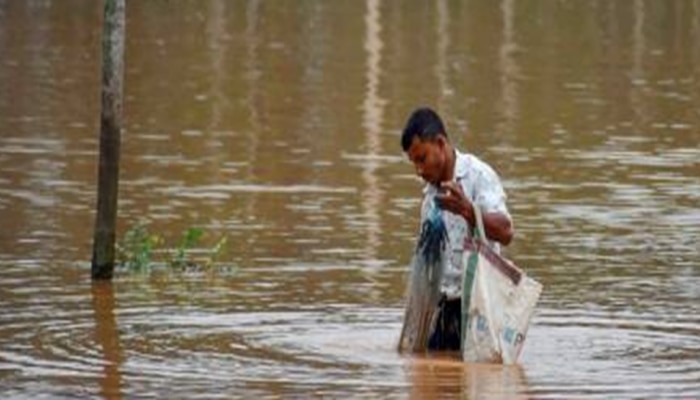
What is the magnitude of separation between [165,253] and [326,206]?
8.53ft

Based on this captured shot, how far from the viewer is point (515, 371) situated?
38.9 ft

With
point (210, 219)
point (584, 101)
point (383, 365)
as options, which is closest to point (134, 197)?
point (210, 219)

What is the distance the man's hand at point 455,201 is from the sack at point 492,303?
149 mm

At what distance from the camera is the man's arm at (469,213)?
11336 mm

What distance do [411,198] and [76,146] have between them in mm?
4031

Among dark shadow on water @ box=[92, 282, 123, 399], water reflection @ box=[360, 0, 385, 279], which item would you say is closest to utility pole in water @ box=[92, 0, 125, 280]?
dark shadow on water @ box=[92, 282, 123, 399]

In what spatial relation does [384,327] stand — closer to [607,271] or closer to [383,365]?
[383,365]

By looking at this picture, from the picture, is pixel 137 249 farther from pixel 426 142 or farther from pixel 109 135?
pixel 426 142

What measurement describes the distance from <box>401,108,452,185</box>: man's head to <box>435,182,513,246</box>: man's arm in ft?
0.39

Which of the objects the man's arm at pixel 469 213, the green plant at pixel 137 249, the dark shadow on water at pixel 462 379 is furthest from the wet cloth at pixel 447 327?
the green plant at pixel 137 249

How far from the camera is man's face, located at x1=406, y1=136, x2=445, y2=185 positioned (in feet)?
37.7

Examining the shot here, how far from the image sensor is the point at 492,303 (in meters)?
11.7

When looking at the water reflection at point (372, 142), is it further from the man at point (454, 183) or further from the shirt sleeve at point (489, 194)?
the shirt sleeve at point (489, 194)

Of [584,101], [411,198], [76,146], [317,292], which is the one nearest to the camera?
[317,292]
